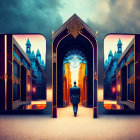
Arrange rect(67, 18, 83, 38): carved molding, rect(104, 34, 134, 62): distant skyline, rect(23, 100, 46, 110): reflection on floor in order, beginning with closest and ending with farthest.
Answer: rect(67, 18, 83, 38): carved molding → rect(23, 100, 46, 110): reflection on floor → rect(104, 34, 134, 62): distant skyline

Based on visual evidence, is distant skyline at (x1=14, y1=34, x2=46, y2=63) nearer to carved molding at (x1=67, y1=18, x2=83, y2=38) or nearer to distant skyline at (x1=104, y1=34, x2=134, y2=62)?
carved molding at (x1=67, y1=18, x2=83, y2=38)

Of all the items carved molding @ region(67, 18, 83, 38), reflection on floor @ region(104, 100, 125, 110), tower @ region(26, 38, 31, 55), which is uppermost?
carved molding @ region(67, 18, 83, 38)

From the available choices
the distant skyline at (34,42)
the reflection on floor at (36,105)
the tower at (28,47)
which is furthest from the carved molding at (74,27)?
the reflection on floor at (36,105)

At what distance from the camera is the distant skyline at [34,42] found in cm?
843

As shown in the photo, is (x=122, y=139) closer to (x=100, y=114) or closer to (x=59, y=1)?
(x=100, y=114)

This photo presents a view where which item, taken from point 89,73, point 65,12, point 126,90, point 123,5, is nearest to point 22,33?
point 65,12

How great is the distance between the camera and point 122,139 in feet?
14.5

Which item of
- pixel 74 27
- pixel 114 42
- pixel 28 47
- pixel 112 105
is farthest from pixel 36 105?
pixel 114 42

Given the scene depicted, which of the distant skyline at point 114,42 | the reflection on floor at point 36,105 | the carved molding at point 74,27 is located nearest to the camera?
the carved molding at point 74,27

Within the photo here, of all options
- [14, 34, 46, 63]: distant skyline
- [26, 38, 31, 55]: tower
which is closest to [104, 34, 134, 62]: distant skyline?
[14, 34, 46, 63]: distant skyline

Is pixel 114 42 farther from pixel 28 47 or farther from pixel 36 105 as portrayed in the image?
pixel 36 105

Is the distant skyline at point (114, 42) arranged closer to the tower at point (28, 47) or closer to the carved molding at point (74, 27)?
the carved molding at point (74, 27)

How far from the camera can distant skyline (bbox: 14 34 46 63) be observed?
843 cm

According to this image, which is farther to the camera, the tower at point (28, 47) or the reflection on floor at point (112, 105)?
the tower at point (28, 47)
